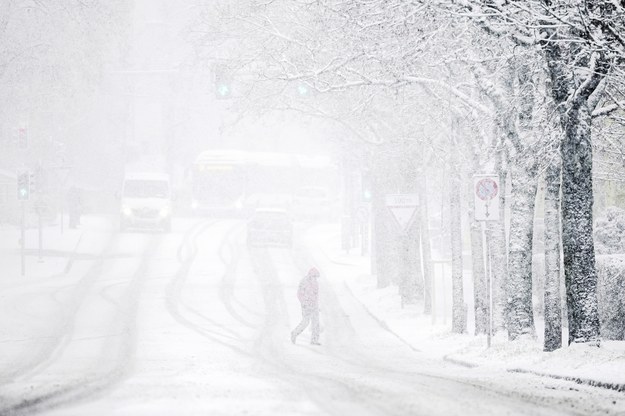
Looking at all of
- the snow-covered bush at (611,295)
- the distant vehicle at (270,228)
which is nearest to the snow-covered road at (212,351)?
the distant vehicle at (270,228)

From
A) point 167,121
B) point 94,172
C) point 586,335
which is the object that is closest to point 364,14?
point 586,335

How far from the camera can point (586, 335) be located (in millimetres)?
17031

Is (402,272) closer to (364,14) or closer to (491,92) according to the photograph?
(491,92)

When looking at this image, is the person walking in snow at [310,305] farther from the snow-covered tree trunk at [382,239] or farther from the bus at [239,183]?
the bus at [239,183]

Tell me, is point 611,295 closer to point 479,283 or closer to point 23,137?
point 479,283

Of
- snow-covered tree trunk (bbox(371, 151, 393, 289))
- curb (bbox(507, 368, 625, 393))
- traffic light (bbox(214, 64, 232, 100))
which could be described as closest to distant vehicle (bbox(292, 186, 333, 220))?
snow-covered tree trunk (bbox(371, 151, 393, 289))

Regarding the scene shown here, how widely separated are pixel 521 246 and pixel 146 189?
106 feet

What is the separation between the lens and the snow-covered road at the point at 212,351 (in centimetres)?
1258

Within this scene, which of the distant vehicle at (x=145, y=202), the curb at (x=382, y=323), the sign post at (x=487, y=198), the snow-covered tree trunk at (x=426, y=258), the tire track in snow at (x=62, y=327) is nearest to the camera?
the tire track in snow at (x=62, y=327)

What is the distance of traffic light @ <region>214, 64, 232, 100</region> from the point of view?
85.9 ft

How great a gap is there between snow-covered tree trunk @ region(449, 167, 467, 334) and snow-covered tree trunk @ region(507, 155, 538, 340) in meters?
3.73

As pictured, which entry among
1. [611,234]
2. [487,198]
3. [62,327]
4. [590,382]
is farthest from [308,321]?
[590,382]

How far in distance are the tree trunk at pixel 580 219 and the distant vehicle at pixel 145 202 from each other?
35.0 metres

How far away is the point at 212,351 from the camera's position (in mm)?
21922
